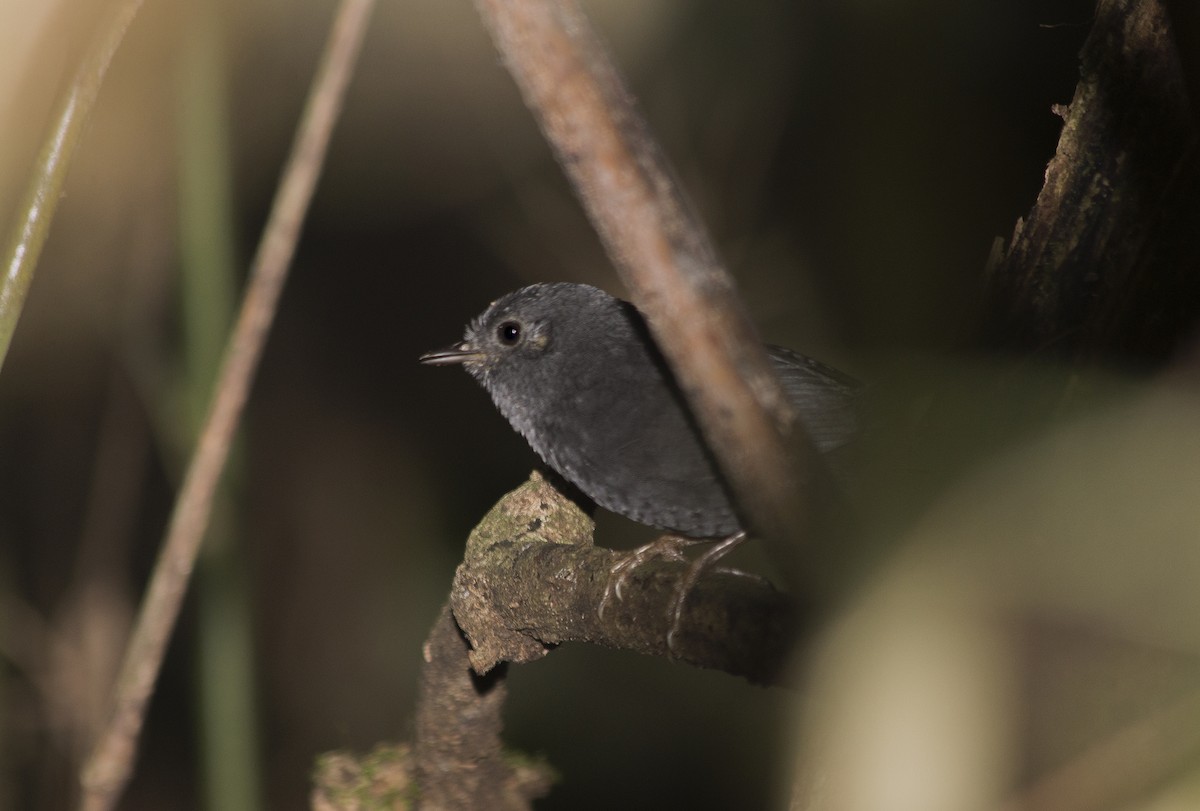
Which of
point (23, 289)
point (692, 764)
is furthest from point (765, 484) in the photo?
point (692, 764)

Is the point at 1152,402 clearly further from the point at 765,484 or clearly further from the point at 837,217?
the point at 837,217

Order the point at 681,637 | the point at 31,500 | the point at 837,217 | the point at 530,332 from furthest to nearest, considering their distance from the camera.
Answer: the point at 837,217 → the point at 31,500 → the point at 530,332 → the point at 681,637

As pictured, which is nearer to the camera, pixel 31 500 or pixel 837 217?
pixel 31 500

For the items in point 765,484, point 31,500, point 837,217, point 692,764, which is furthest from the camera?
point 837,217

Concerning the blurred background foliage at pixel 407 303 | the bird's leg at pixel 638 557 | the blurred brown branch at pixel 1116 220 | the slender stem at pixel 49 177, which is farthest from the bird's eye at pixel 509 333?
the slender stem at pixel 49 177

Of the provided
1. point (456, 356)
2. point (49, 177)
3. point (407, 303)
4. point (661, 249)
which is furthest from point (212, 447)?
point (407, 303)

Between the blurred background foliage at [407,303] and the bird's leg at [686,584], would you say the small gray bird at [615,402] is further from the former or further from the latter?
the blurred background foliage at [407,303]

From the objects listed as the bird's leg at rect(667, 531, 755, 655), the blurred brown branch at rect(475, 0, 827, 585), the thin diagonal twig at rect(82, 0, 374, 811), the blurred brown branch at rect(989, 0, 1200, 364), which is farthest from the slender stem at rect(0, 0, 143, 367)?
the blurred brown branch at rect(989, 0, 1200, 364)
